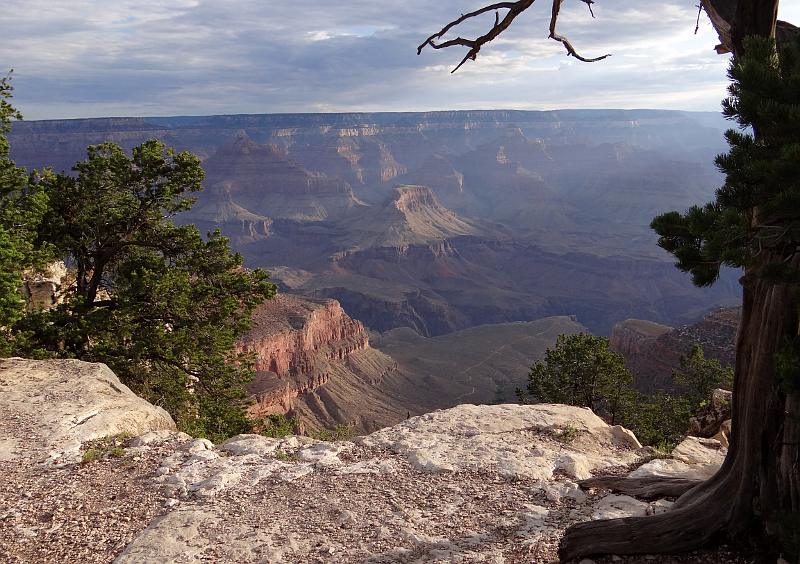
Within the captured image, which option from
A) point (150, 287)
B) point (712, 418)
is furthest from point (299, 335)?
point (712, 418)

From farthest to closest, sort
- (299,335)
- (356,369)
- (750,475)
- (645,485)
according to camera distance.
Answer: (356,369), (299,335), (645,485), (750,475)

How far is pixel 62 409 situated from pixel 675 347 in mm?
60821

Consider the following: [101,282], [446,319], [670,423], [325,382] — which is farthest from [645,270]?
[101,282]

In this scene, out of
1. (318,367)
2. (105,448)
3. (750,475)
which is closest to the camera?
(750,475)

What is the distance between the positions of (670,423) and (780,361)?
2319 cm

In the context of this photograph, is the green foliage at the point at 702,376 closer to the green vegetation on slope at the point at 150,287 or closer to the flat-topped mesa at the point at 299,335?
the green vegetation on slope at the point at 150,287

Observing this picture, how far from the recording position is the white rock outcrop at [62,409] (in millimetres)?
10969

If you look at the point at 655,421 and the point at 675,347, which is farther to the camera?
the point at 675,347

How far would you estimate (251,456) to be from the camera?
36.6ft

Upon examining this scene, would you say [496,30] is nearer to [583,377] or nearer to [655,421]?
[583,377]

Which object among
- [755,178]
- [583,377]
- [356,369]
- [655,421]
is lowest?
[356,369]

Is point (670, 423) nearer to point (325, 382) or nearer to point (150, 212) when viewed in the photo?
point (150, 212)

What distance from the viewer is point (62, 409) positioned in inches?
487

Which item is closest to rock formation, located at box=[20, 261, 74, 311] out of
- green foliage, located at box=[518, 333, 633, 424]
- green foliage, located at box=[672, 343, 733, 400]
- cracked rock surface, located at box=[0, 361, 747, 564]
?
cracked rock surface, located at box=[0, 361, 747, 564]
